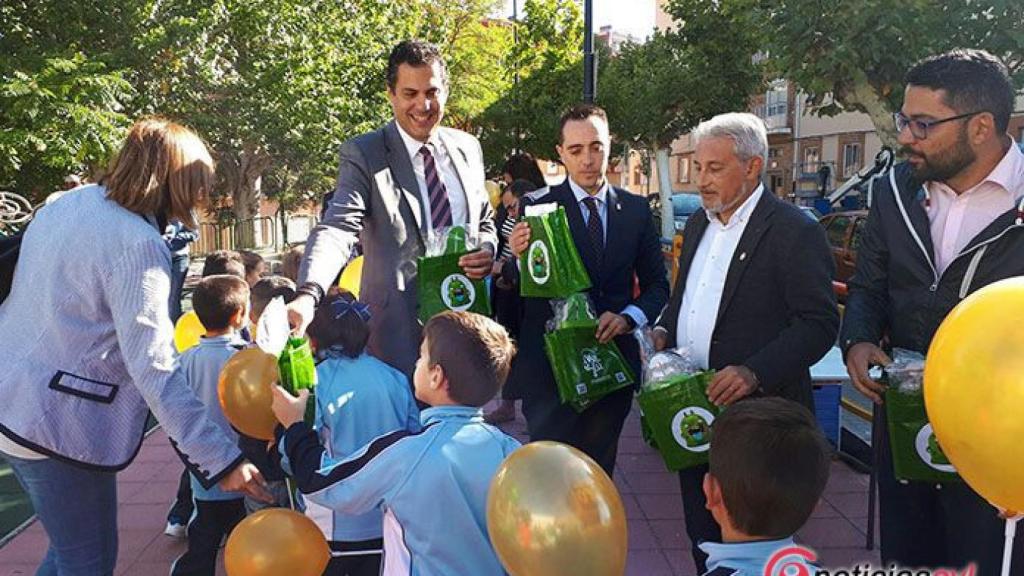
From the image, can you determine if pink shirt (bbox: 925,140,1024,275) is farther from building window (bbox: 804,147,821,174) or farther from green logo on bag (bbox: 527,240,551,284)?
building window (bbox: 804,147,821,174)

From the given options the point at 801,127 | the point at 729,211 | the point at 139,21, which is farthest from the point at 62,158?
the point at 801,127

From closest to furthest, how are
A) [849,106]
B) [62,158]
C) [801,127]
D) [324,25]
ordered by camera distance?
1. [62,158]
2. [849,106]
3. [324,25]
4. [801,127]

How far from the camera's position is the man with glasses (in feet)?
7.54

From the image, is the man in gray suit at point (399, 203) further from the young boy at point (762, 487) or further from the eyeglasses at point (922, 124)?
the eyeglasses at point (922, 124)

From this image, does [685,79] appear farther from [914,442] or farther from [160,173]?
[160,173]

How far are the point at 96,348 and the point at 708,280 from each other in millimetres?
2006

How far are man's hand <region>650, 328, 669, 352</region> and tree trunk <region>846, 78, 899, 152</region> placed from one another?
32.4ft

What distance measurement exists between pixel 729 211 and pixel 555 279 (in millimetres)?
675

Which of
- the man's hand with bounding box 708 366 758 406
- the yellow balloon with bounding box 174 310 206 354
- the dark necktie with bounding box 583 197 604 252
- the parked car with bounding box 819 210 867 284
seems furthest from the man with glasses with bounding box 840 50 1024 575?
the parked car with bounding box 819 210 867 284

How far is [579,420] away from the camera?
3318mm

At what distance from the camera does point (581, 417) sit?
10.9 feet

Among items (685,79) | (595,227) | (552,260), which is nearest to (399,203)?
(552,260)

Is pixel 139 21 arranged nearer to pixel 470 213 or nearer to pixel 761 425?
pixel 470 213

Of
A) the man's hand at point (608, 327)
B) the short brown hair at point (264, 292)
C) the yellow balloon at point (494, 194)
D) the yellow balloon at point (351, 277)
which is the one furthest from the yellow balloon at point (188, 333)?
the yellow balloon at point (494, 194)
